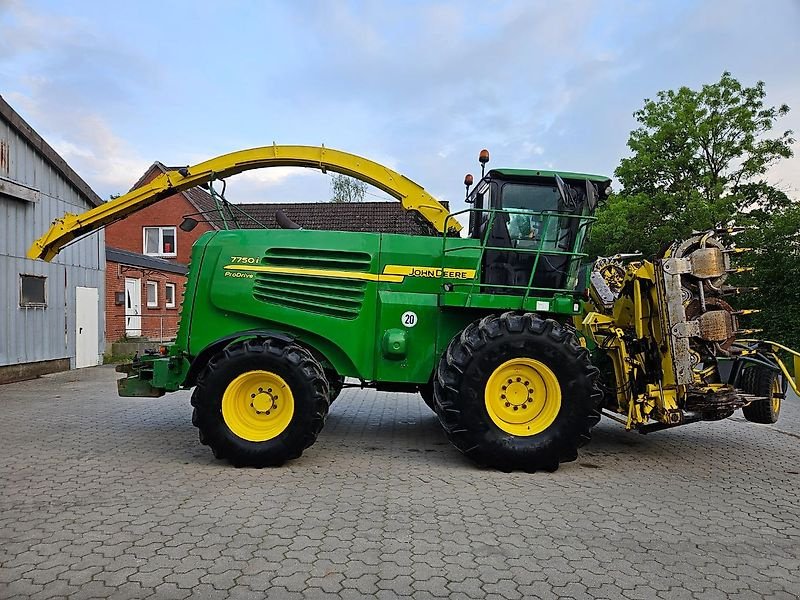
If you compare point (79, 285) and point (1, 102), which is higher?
point (1, 102)

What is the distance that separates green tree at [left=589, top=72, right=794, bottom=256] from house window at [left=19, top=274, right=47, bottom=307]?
18370mm

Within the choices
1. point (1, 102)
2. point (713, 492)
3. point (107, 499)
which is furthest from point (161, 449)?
point (1, 102)

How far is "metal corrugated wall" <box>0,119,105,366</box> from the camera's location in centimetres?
1176

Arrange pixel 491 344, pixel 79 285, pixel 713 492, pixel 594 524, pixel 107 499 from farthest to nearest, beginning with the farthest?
pixel 79 285 < pixel 491 344 < pixel 713 492 < pixel 107 499 < pixel 594 524

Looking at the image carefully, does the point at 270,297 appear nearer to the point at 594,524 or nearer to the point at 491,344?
the point at 491,344

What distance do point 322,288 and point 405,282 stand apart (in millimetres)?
848

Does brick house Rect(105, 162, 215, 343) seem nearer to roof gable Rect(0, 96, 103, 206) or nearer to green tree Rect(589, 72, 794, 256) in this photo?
roof gable Rect(0, 96, 103, 206)

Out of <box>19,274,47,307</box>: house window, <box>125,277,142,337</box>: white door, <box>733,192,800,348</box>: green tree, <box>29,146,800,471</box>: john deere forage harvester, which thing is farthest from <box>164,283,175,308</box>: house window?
<box>733,192,800,348</box>: green tree

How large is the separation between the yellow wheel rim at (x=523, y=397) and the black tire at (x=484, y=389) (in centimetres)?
7

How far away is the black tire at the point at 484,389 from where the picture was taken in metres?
5.91

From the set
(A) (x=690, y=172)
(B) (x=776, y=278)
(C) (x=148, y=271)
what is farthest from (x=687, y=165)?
(C) (x=148, y=271)

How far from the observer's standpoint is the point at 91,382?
40.4 feet

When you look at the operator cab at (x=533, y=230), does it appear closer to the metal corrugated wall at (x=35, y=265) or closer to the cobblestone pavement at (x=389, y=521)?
the cobblestone pavement at (x=389, y=521)

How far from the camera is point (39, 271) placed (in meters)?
12.7
